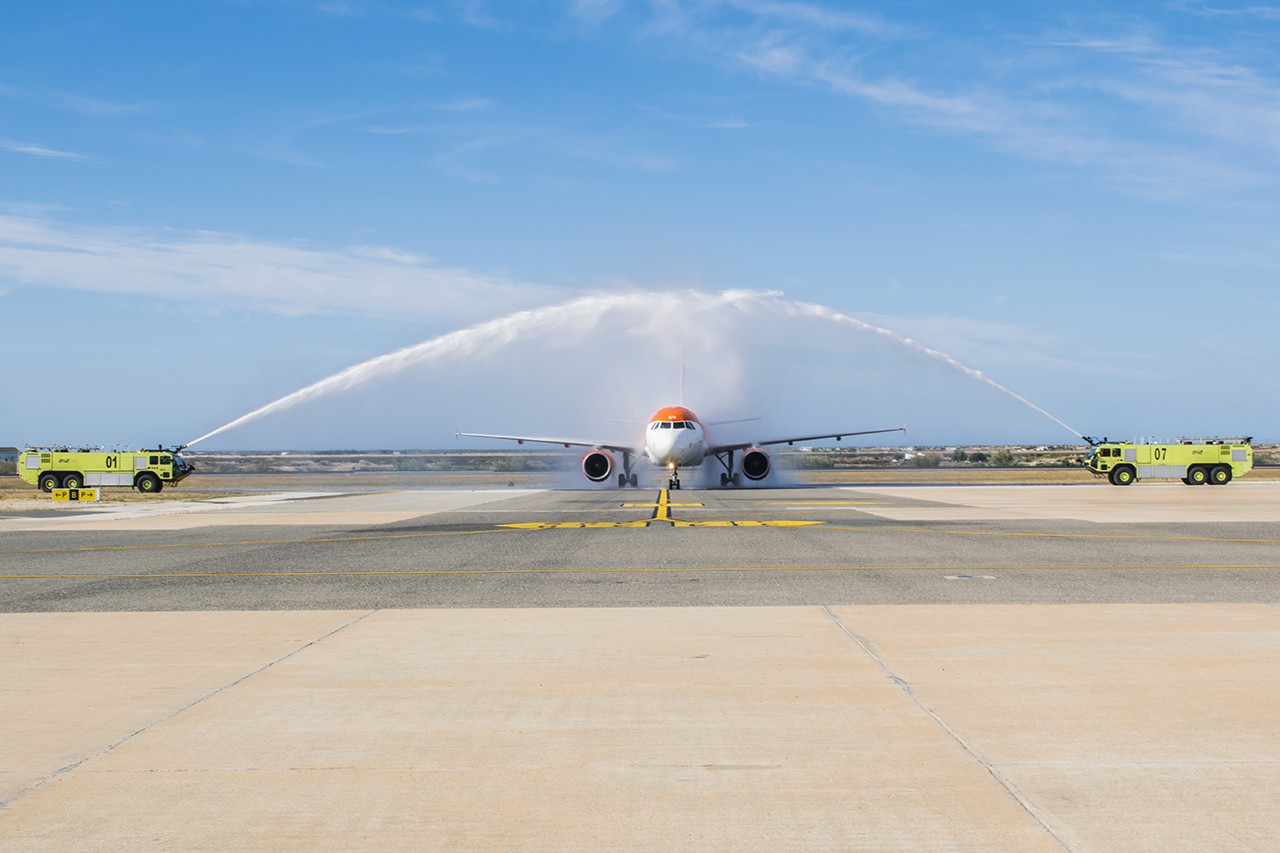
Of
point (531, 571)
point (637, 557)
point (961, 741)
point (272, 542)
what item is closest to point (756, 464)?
point (272, 542)

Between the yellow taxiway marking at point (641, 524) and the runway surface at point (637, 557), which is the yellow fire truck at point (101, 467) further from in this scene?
the yellow taxiway marking at point (641, 524)

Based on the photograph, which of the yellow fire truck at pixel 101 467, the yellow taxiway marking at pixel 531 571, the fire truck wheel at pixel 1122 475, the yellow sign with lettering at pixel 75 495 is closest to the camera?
the yellow taxiway marking at pixel 531 571

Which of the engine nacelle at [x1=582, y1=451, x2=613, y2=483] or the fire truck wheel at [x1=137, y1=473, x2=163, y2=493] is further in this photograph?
the engine nacelle at [x1=582, y1=451, x2=613, y2=483]

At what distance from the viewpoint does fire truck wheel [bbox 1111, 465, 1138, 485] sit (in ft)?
176

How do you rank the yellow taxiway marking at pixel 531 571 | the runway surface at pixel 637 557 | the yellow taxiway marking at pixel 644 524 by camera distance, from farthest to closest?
the yellow taxiway marking at pixel 644 524 < the yellow taxiway marking at pixel 531 571 < the runway surface at pixel 637 557

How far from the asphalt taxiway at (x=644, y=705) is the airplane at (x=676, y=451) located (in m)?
30.8

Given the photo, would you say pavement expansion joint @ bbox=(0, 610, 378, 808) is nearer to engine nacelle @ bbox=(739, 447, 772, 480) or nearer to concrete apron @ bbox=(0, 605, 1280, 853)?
concrete apron @ bbox=(0, 605, 1280, 853)

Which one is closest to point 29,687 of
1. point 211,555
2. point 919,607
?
point 919,607

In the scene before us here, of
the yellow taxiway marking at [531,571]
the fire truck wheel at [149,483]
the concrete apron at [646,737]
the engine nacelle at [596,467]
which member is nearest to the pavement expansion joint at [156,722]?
the concrete apron at [646,737]

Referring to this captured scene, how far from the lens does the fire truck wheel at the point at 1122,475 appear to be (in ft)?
176

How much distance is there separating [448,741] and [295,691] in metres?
2.02

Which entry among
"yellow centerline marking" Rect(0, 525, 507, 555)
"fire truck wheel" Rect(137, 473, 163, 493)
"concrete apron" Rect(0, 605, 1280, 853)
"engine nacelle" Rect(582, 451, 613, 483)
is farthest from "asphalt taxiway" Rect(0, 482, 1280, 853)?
"fire truck wheel" Rect(137, 473, 163, 493)

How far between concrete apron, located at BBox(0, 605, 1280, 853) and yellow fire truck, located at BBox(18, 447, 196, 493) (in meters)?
42.3

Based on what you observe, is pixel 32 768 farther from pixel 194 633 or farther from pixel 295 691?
pixel 194 633
